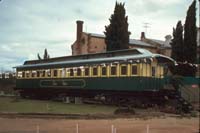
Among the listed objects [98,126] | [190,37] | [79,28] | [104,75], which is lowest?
[98,126]

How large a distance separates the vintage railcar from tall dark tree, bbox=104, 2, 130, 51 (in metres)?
9.67

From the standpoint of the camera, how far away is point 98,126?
19.5 meters

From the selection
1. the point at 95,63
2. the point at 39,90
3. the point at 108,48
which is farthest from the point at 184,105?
the point at 108,48

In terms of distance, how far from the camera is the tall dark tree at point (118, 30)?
160ft

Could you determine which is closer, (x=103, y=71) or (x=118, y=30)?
(x=103, y=71)

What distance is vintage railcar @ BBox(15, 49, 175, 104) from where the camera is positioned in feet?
96.4

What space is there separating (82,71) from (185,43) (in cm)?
1521

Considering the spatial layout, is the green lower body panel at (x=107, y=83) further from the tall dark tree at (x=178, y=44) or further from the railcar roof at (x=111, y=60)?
the tall dark tree at (x=178, y=44)

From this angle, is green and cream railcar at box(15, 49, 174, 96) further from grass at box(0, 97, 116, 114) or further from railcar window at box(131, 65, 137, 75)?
grass at box(0, 97, 116, 114)

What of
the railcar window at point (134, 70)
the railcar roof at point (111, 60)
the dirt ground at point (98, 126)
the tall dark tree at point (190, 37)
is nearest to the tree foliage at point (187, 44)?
the tall dark tree at point (190, 37)

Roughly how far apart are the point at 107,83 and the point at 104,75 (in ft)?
2.61

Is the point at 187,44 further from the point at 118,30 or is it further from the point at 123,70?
the point at 123,70

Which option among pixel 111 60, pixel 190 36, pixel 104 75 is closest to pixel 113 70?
pixel 111 60

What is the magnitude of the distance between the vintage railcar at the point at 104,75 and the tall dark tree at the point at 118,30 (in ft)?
31.7
